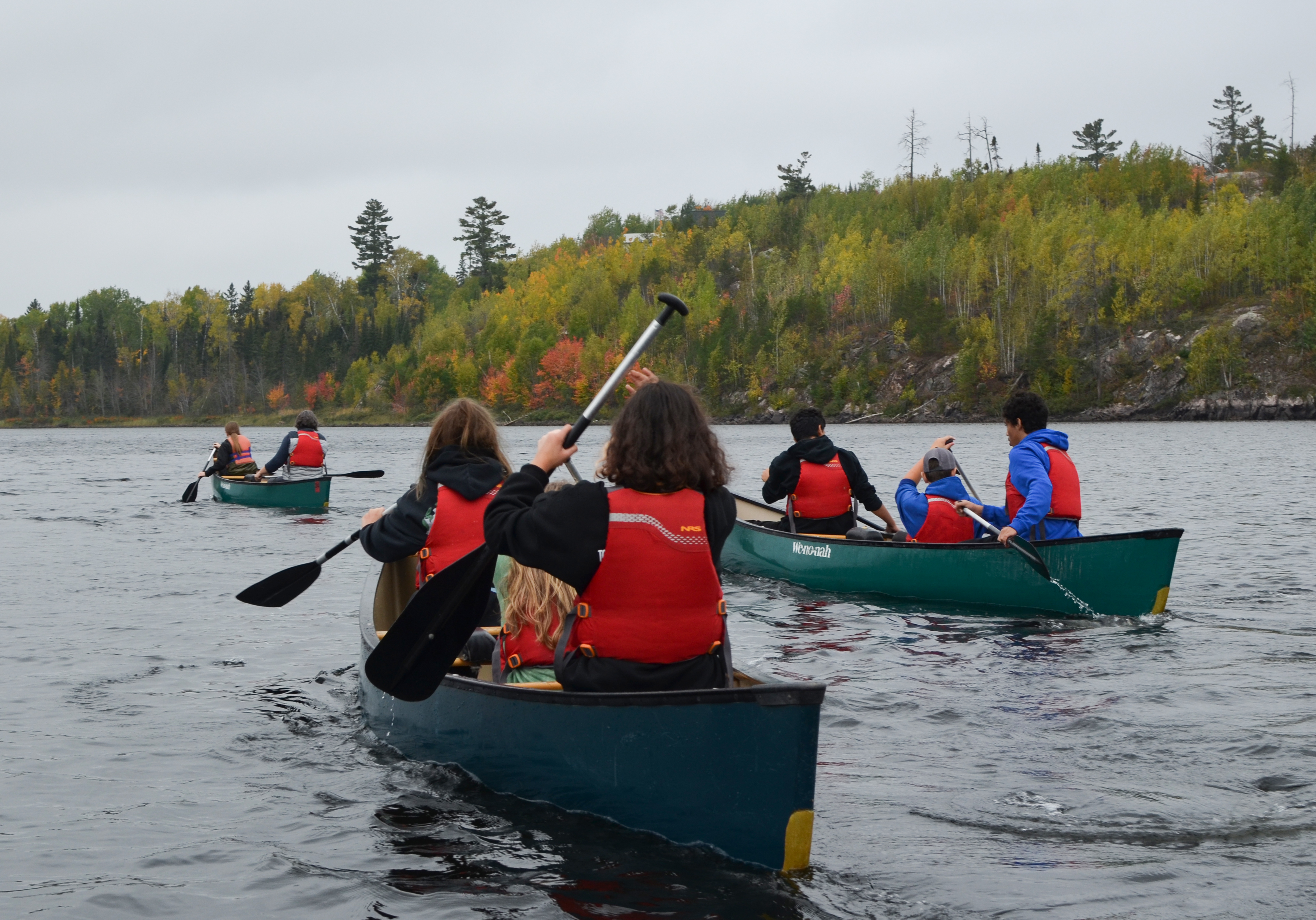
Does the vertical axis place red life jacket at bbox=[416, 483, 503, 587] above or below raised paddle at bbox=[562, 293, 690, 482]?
below

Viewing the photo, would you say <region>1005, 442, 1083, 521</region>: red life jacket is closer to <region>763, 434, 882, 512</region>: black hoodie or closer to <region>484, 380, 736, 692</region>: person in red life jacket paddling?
<region>763, 434, 882, 512</region>: black hoodie

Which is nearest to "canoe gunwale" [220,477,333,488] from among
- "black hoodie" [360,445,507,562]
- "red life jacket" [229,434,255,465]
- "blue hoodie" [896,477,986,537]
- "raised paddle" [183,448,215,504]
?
"red life jacket" [229,434,255,465]

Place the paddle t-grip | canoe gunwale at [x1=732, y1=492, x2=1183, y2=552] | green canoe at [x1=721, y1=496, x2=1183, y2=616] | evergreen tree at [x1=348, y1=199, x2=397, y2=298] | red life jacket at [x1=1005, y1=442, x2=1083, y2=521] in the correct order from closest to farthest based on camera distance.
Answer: the paddle t-grip, canoe gunwale at [x1=732, y1=492, x2=1183, y2=552], green canoe at [x1=721, y1=496, x2=1183, y2=616], red life jacket at [x1=1005, y1=442, x2=1083, y2=521], evergreen tree at [x1=348, y1=199, x2=397, y2=298]

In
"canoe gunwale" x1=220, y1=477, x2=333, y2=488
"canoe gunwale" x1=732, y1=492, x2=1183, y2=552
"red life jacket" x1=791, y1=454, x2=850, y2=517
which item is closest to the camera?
"canoe gunwale" x1=732, y1=492, x2=1183, y2=552

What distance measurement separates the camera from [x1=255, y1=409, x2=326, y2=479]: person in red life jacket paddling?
2028cm

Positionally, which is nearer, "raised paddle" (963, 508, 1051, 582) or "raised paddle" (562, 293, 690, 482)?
"raised paddle" (562, 293, 690, 482)

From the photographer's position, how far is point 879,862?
477 centimetres

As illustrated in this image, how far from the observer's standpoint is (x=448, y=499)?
19.9 ft

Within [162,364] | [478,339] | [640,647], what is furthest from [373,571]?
[162,364]

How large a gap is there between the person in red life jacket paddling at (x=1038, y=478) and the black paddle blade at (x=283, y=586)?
5.53m

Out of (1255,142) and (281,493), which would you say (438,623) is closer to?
(281,493)

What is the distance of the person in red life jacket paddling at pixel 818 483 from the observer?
1139 cm

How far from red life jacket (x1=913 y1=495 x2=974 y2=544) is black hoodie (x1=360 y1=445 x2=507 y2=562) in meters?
5.73

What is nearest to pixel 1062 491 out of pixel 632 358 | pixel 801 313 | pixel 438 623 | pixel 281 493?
pixel 632 358
